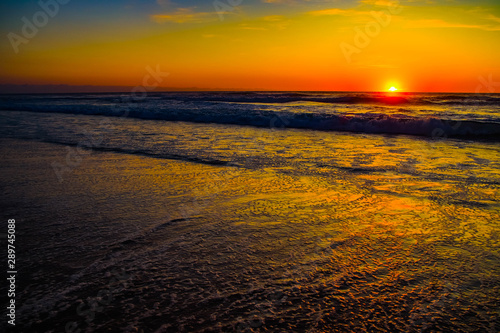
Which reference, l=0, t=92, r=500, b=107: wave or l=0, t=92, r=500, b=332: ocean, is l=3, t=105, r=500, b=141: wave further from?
l=0, t=92, r=500, b=107: wave

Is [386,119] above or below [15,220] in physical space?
above

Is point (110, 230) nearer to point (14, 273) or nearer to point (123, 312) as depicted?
point (14, 273)

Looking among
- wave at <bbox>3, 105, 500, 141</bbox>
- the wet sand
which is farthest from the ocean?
wave at <bbox>3, 105, 500, 141</bbox>

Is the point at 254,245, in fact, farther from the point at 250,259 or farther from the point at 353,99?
the point at 353,99

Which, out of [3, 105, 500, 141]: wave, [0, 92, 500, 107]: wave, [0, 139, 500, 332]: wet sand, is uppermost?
[0, 92, 500, 107]: wave

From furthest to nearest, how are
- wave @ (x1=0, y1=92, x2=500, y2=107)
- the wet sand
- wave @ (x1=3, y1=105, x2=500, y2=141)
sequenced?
1. wave @ (x1=0, y1=92, x2=500, y2=107)
2. wave @ (x1=3, y1=105, x2=500, y2=141)
3. the wet sand

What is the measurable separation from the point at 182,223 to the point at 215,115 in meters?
16.2

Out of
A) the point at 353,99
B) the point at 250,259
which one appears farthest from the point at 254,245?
the point at 353,99

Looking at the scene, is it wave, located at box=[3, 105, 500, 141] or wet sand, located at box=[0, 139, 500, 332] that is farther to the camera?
wave, located at box=[3, 105, 500, 141]

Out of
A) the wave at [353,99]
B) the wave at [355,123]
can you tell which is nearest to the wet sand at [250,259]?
the wave at [355,123]

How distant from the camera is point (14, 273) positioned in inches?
96.3

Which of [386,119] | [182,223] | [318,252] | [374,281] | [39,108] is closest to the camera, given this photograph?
[374,281]

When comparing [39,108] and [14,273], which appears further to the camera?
[39,108]

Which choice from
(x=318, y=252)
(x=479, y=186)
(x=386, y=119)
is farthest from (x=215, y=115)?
(x=318, y=252)
